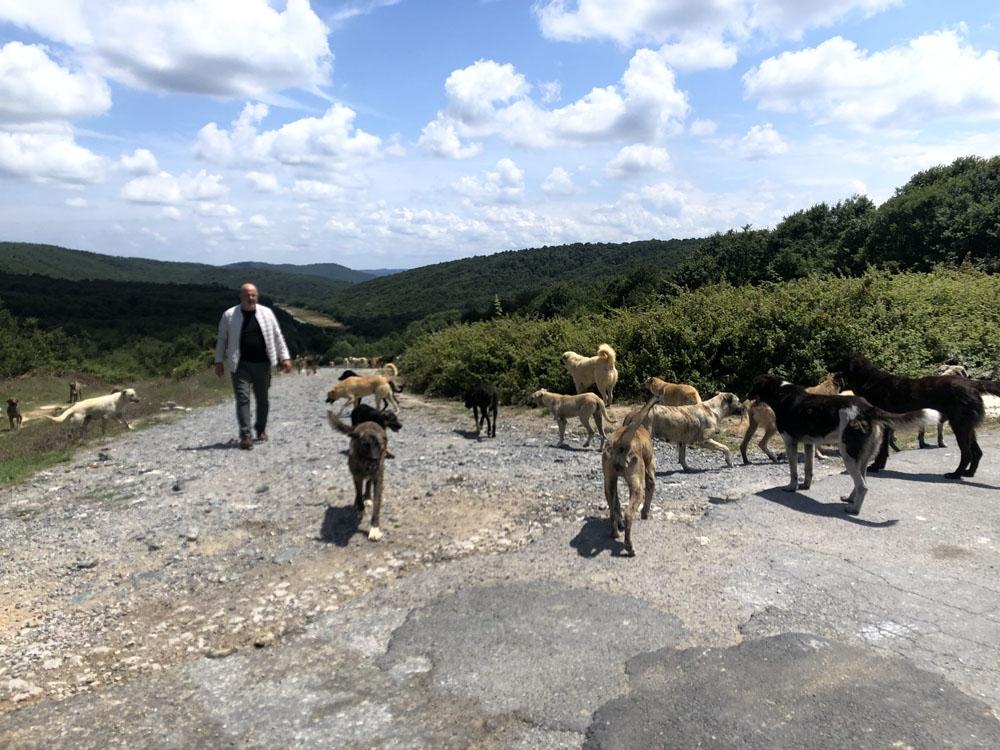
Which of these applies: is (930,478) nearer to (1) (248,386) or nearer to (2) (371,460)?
(2) (371,460)

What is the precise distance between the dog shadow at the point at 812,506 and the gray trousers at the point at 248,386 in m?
7.18

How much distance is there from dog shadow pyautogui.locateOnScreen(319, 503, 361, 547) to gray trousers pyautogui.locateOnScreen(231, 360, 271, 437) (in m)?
3.59

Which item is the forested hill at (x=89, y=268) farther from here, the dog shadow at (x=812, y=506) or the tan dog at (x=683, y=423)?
the dog shadow at (x=812, y=506)

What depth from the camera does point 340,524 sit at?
6223 mm

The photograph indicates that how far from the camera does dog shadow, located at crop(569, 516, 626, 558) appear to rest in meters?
5.30

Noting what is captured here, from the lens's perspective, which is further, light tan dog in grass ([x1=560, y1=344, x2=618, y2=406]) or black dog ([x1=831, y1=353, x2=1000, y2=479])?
light tan dog in grass ([x1=560, y1=344, x2=618, y2=406])

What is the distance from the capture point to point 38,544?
6000 millimetres

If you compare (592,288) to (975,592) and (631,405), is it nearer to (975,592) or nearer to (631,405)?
(631,405)

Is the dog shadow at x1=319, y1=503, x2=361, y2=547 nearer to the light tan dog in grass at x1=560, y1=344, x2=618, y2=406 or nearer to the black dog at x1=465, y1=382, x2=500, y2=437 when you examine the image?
the black dog at x1=465, y1=382, x2=500, y2=437

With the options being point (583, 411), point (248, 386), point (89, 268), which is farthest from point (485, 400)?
point (89, 268)

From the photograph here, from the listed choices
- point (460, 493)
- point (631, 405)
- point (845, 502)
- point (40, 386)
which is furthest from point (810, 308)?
point (40, 386)

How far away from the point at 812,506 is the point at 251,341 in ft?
25.6

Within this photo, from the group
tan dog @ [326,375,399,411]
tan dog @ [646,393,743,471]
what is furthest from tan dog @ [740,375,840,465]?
tan dog @ [326,375,399,411]

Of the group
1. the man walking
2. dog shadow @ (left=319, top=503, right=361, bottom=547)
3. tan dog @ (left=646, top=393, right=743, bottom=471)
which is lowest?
dog shadow @ (left=319, top=503, right=361, bottom=547)
